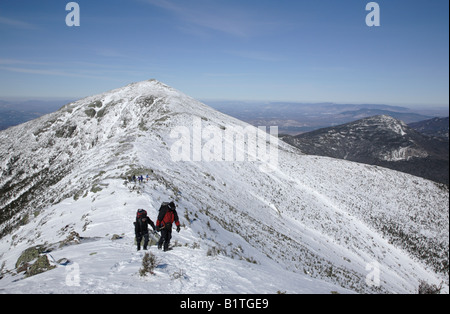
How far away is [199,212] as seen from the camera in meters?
17.4

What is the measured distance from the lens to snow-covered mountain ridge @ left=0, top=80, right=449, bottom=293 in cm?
819

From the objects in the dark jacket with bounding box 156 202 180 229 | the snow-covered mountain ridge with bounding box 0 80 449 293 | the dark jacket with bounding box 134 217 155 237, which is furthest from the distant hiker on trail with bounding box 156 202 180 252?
the snow-covered mountain ridge with bounding box 0 80 449 293

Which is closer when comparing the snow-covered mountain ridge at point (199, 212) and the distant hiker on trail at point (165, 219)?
the snow-covered mountain ridge at point (199, 212)

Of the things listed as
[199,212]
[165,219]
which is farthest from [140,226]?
[199,212]

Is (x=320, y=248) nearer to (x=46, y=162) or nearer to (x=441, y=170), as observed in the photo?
(x=46, y=162)

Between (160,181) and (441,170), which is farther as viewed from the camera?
(441,170)

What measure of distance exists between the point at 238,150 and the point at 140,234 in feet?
132

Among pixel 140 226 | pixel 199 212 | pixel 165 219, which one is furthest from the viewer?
pixel 199 212

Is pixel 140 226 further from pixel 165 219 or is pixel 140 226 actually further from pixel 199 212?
pixel 199 212

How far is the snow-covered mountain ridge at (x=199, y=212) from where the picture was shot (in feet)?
26.9

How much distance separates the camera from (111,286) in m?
6.24

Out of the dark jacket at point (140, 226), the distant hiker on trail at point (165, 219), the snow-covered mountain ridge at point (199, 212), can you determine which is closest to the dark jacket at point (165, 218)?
the distant hiker on trail at point (165, 219)

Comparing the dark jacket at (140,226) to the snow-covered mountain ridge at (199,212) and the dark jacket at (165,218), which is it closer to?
the dark jacket at (165,218)
